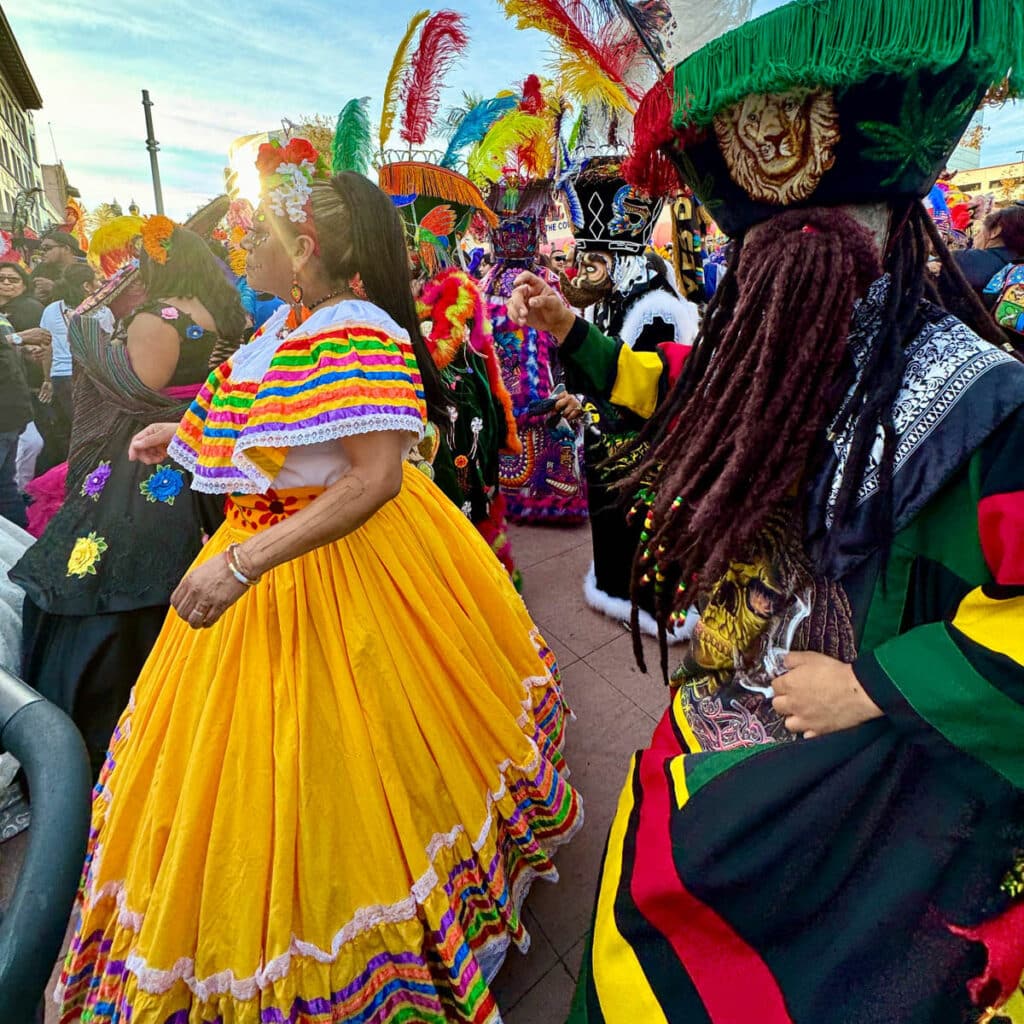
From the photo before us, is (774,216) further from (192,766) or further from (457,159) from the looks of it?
(457,159)

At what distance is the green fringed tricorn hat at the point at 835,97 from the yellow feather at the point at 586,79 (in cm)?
125

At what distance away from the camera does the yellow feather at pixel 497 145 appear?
4.32 meters

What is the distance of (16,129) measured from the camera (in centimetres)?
3731

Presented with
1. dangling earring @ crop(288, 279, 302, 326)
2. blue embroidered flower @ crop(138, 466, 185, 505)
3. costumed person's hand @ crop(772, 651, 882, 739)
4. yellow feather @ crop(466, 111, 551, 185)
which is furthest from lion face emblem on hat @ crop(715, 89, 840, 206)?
yellow feather @ crop(466, 111, 551, 185)

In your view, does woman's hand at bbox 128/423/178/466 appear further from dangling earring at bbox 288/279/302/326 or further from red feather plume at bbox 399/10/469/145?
red feather plume at bbox 399/10/469/145

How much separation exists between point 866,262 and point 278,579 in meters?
1.33

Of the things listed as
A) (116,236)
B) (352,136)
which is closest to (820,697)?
(352,136)

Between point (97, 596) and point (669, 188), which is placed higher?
point (669, 188)

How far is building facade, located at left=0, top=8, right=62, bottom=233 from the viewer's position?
3109 cm

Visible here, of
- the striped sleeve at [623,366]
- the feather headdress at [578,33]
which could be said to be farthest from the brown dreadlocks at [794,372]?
the feather headdress at [578,33]

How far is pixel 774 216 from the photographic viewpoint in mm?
984

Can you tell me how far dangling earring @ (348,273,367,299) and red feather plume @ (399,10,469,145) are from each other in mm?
2421

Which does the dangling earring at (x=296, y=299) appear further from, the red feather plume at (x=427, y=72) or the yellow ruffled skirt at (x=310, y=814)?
the red feather plume at (x=427, y=72)

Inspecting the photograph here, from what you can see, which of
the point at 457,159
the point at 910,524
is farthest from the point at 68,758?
the point at 457,159
